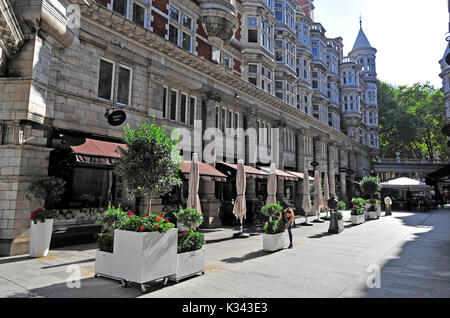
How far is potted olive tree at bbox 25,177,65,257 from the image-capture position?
8.28 metres

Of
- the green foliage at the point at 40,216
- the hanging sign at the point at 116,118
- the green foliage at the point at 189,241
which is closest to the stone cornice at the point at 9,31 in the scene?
the hanging sign at the point at 116,118

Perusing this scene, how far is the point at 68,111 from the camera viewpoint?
1090 cm

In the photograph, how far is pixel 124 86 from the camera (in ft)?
43.7

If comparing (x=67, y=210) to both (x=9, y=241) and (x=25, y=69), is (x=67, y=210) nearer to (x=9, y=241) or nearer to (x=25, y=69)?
(x=9, y=241)

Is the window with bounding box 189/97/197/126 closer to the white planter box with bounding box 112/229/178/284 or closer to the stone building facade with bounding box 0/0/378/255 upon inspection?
the stone building facade with bounding box 0/0/378/255

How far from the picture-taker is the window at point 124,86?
43.0 ft

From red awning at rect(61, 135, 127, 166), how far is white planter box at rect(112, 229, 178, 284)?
4.28 metres

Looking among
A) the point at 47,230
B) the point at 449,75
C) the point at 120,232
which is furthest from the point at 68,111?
the point at 449,75

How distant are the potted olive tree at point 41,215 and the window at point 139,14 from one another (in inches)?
364

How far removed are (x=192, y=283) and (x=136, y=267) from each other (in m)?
1.29

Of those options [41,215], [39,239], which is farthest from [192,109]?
[39,239]

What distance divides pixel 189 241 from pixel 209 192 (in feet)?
32.8

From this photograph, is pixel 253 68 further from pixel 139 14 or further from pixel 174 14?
pixel 139 14

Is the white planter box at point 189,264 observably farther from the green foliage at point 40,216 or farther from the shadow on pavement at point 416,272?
the green foliage at point 40,216
